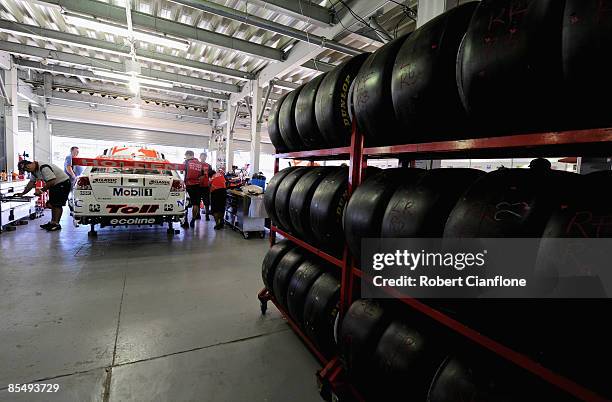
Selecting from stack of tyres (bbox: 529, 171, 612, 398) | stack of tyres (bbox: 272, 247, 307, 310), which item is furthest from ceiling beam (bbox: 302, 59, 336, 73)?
stack of tyres (bbox: 529, 171, 612, 398)

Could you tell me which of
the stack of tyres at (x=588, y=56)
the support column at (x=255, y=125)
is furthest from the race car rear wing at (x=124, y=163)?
the stack of tyres at (x=588, y=56)

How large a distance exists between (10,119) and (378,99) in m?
10.8

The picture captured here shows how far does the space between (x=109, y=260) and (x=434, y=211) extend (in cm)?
483

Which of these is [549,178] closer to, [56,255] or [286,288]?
[286,288]

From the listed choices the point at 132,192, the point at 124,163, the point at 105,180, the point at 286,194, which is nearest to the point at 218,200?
the point at 132,192

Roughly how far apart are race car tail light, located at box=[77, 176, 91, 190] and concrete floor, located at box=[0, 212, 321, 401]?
1061 mm

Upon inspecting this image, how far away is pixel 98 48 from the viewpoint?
6785 mm

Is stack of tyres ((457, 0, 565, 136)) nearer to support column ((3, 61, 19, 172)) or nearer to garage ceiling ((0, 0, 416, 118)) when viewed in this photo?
garage ceiling ((0, 0, 416, 118))

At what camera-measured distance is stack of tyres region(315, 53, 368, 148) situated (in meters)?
1.95

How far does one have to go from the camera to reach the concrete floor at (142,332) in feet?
6.56

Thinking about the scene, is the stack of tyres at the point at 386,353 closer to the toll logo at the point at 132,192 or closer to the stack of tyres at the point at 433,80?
the stack of tyres at the point at 433,80

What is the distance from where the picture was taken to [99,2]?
5.25 meters

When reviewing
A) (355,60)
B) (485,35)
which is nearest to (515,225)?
(485,35)

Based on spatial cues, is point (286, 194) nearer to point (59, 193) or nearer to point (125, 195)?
point (125, 195)
